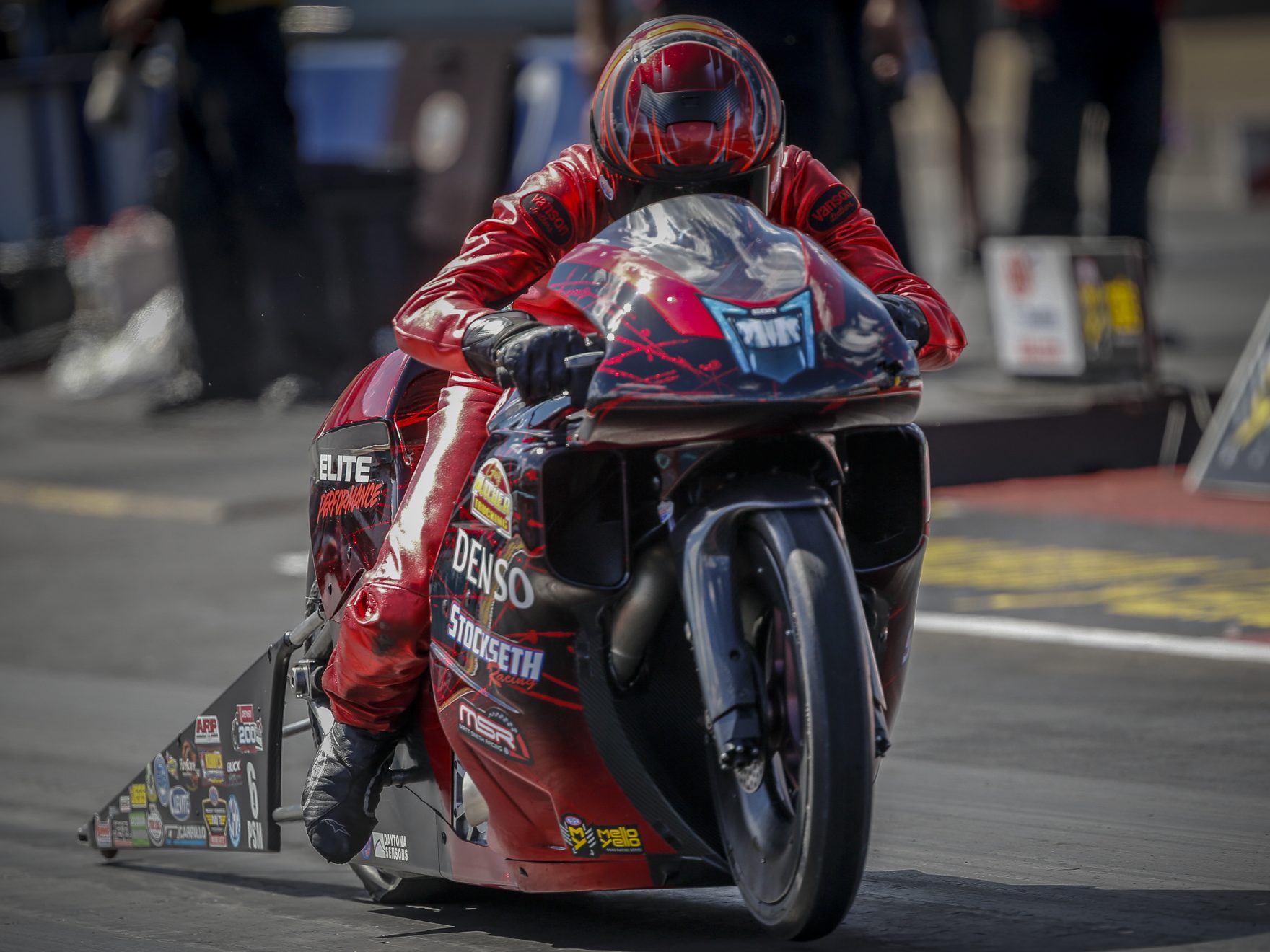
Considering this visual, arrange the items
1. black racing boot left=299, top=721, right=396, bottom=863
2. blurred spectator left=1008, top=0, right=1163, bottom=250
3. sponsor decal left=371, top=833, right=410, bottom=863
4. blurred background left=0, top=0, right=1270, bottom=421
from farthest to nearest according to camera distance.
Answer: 1. blurred spectator left=1008, top=0, right=1163, bottom=250
2. blurred background left=0, top=0, right=1270, bottom=421
3. sponsor decal left=371, top=833, right=410, bottom=863
4. black racing boot left=299, top=721, right=396, bottom=863

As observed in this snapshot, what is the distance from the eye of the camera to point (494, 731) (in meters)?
4.09

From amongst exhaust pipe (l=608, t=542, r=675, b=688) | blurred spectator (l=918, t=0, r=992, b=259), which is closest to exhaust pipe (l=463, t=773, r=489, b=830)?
exhaust pipe (l=608, t=542, r=675, b=688)

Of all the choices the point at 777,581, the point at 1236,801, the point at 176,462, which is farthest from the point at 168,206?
the point at 777,581

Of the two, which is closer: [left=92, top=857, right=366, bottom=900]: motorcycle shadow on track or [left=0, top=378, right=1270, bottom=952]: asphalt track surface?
[left=0, top=378, right=1270, bottom=952]: asphalt track surface

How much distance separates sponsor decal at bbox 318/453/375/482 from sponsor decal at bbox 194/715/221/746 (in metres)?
0.62

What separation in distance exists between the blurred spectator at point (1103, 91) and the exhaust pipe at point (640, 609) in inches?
374

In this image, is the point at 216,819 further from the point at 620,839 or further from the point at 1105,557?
the point at 1105,557

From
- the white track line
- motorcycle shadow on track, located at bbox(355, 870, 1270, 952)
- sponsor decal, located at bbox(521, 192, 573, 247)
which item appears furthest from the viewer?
the white track line

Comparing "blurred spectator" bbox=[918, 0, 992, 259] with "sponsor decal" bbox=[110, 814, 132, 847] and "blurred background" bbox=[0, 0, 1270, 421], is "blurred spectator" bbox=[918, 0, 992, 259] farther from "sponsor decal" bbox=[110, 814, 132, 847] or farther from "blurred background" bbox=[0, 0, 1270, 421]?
"sponsor decal" bbox=[110, 814, 132, 847]

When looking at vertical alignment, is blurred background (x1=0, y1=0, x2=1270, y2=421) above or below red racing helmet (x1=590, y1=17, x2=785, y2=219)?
below

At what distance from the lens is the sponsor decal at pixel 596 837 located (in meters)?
4.01

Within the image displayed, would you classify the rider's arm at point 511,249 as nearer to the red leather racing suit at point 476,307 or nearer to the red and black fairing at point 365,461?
the red leather racing suit at point 476,307

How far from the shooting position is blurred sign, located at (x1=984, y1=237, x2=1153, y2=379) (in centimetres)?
1116

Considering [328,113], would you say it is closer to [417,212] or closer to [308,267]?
[417,212]
